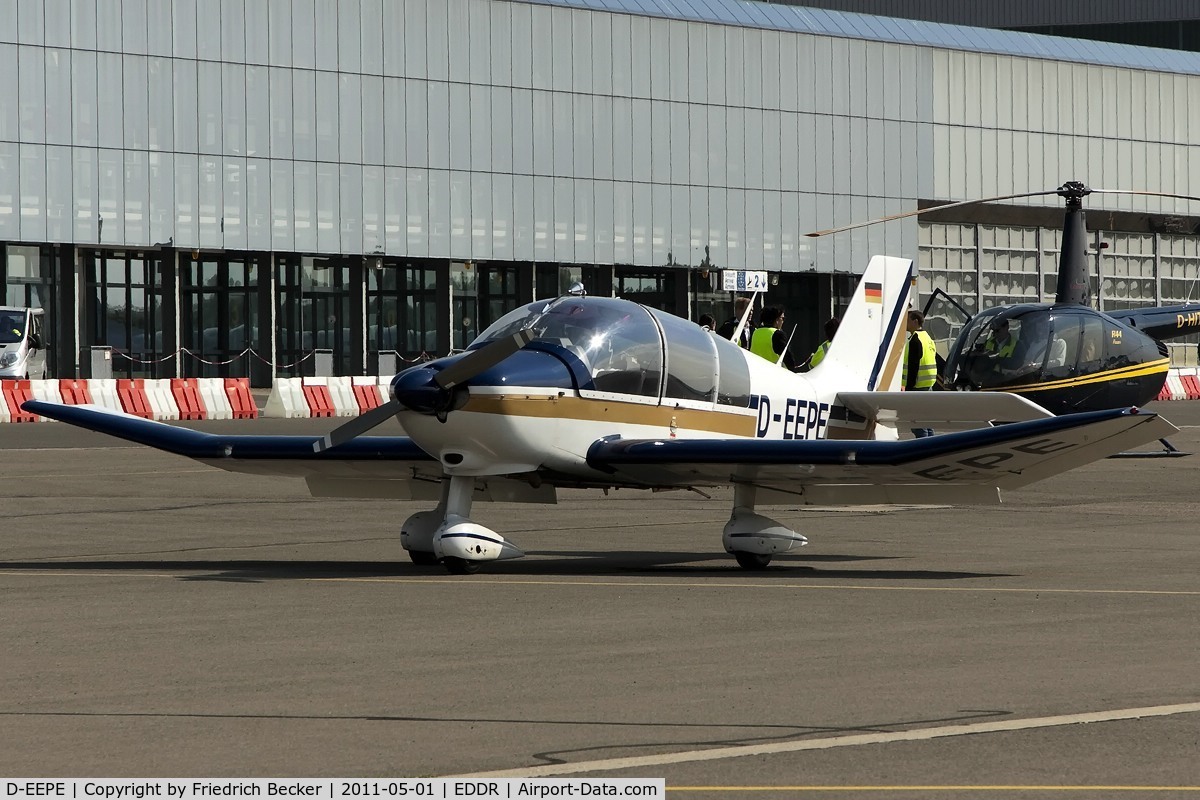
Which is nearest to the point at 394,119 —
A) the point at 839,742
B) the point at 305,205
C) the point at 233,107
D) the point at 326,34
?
the point at 326,34

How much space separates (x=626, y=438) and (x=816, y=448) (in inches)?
60.0

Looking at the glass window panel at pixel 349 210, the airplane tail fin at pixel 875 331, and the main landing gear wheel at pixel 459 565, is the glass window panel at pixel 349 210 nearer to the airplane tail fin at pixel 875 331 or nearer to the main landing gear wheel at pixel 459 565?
the airplane tail fin at pixel 875 331

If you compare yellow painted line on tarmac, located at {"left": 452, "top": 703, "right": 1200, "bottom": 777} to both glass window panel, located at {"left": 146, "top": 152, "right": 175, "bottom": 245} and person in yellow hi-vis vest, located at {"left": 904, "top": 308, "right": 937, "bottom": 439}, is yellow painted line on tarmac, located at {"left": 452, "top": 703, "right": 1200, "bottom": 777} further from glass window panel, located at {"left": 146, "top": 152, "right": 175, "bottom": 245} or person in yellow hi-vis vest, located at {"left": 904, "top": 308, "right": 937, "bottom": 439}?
glass window panel, located at {"left": 146, "top": 152, "right": 175, "bottom": 245}

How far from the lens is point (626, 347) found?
14.5m

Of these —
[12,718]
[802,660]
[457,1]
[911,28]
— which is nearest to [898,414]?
[802,660]

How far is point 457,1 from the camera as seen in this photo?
203ft

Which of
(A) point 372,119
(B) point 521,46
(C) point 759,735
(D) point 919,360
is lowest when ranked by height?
(C) point 759,735

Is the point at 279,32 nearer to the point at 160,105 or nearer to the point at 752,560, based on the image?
the point at 160,105

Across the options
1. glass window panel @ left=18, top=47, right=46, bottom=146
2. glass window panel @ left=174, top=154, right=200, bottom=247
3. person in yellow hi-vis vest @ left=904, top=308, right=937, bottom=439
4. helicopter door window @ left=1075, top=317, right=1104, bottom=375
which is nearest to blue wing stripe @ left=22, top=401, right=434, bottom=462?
person in yellow hi-vis vest @ left=904, top=308, right=937, bottom=439

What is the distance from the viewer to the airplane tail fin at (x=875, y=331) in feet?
55.7

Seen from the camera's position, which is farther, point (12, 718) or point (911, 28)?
point (911, 28)

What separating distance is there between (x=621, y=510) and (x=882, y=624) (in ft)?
31.4

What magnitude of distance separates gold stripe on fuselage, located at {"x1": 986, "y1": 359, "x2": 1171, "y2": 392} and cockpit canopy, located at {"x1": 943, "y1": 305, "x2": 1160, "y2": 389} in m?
0.06

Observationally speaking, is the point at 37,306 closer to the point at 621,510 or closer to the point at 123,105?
the point at 123,105
